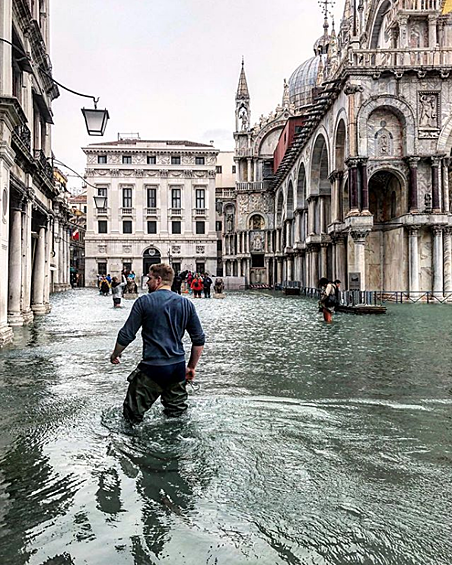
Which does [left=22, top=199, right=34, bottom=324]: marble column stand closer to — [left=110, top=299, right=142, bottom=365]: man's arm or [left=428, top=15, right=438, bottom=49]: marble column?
[left=110, top=299, right=142, bottom=365]: man's arm

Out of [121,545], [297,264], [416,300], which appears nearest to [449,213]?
[416,300]

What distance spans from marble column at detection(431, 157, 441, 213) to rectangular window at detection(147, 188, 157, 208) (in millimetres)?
47091

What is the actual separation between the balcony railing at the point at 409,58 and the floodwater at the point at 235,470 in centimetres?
2321

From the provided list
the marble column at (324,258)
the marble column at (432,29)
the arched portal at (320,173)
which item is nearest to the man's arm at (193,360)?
the marble column at (432,29)

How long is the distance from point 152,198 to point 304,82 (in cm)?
2470

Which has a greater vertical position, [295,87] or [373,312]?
[295,87]

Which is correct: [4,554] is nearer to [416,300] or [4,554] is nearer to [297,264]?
[416,300]

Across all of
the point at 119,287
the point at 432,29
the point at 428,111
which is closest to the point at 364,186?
the point at 428,111

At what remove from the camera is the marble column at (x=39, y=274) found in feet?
64.9

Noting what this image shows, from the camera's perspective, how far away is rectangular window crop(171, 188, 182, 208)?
228 ft

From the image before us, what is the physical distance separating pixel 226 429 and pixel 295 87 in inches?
2704

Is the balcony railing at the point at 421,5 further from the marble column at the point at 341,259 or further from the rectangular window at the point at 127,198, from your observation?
the rectangular window at the point at 127,198

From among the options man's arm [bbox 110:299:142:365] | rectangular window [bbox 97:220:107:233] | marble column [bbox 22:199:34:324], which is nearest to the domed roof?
rectangular window [bbox 97:220:107:233]

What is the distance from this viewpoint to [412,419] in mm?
5648
